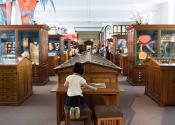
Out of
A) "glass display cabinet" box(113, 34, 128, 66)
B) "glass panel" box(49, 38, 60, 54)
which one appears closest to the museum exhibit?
"glass panel" box(49, 38, 60, 54)

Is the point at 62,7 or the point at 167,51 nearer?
the point at 167,51

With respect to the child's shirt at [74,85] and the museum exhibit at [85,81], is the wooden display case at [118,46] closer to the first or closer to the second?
the museum exhibit at [85,81]

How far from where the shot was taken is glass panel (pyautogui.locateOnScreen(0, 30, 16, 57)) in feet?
34.2

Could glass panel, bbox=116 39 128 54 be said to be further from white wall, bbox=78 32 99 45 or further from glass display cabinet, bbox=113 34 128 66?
white wall, bbox=78 32 99 45

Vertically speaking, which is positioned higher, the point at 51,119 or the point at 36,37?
the point at 36,37

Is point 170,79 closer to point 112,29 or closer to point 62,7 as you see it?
point 62,7

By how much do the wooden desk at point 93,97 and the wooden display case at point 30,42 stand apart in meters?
4.97

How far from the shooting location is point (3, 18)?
36.3ft

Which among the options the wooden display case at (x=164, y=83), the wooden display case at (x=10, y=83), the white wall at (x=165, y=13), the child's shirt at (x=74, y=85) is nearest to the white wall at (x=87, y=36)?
the white wall at (x=165, y=13)

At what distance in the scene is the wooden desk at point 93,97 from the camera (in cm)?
471

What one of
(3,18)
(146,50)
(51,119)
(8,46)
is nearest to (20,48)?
(8,46)

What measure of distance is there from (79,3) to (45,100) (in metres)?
8.90

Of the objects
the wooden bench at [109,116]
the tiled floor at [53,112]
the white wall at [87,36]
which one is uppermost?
the white wall at [87,36]

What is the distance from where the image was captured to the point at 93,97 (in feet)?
18.8
